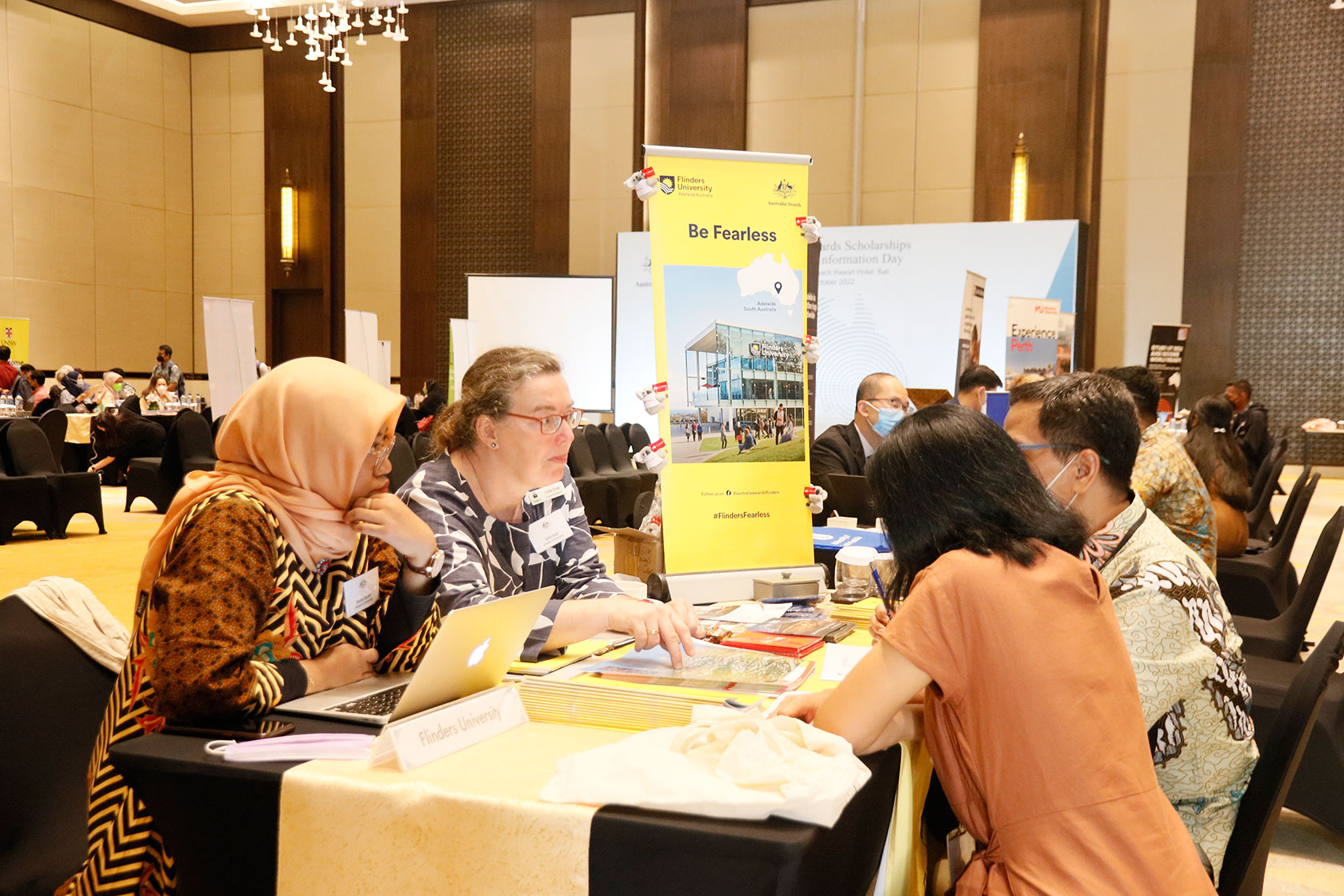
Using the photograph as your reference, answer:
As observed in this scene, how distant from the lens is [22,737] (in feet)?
5.80

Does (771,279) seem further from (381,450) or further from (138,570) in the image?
(138,570)

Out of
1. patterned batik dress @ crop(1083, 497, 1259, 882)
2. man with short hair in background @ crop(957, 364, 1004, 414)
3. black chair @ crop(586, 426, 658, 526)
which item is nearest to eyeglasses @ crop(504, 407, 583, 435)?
patterned batik dress @ crop(1083, 497, 1259, 882)

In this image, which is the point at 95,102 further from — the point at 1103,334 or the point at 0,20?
the point at 1103,334

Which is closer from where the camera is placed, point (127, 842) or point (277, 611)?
point (127, 842)

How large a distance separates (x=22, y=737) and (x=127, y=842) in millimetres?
505

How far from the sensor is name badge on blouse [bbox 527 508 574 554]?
91.5 inches

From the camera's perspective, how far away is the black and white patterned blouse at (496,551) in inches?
80.6

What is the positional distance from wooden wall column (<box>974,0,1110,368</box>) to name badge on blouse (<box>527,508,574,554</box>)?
9.78 meters

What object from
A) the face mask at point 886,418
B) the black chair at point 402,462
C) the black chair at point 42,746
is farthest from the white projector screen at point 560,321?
the black chair at point 42,746

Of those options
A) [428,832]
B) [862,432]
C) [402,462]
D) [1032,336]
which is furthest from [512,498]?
[1032,336]

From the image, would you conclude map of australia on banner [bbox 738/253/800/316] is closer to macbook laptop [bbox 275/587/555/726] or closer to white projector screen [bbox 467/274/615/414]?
macbook laptop [bbox 275/587/555/726]

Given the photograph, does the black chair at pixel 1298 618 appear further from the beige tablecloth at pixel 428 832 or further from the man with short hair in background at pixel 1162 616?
the beige tablecloth at pixel 428 832

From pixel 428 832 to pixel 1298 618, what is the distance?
3.24 meters

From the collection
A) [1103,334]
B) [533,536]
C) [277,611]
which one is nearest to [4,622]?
[277,611]
